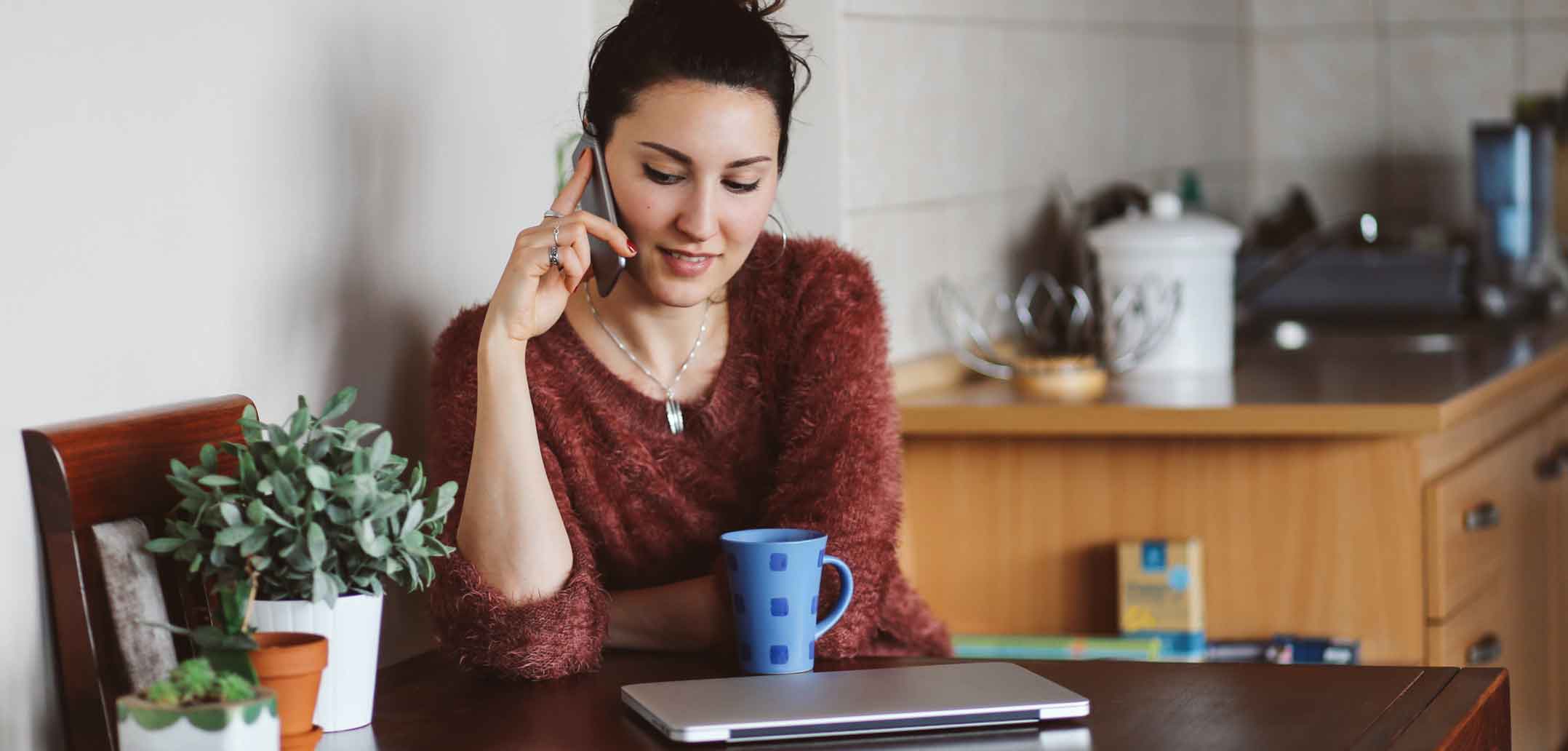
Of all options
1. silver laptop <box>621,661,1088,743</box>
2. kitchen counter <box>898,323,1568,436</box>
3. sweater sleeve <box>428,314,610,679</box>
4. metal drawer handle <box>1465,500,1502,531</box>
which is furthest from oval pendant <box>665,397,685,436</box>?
metal drawer handle <box>1465,500,1502,531</box>

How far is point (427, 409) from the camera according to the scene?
1.50 m

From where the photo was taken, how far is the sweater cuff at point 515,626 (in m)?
1.22

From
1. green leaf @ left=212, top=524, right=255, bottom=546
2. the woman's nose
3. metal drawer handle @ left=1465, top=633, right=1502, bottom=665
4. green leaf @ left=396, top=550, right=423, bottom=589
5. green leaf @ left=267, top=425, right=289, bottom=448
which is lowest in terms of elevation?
metal drawer handle @ left=1465, top=633, right=1502, bottom=665

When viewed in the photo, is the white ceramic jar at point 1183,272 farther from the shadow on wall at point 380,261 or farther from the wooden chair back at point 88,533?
the wooden chair back at point 88,533

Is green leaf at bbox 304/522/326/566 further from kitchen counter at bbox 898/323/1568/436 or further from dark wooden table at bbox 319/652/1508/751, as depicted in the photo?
kitchen counter at bbox 898/323/1568/436

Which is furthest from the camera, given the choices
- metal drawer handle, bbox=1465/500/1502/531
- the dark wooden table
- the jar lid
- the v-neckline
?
the jar lid

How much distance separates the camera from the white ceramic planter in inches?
40.7

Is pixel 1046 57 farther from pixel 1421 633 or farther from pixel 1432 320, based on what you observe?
pixel 1421 633

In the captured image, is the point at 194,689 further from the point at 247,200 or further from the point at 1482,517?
the point at 1482,517

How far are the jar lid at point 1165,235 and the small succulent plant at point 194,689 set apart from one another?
5.51 feet

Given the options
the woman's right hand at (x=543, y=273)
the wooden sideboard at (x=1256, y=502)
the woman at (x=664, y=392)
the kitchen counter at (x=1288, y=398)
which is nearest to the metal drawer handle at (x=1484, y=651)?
the wooden sideboard at (x=1256, y=502)

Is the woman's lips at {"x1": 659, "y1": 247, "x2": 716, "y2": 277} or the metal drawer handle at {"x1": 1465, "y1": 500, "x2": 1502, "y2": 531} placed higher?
the woman's lips at {"x1": 659, "y1": 247, "x2": 716, "y2": 277}

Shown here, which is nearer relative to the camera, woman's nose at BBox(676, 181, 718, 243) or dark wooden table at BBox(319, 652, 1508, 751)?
dark wooden table at BBox(319, 652, 1508, 751)

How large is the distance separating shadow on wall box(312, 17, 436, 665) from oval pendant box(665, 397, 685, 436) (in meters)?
0.23
